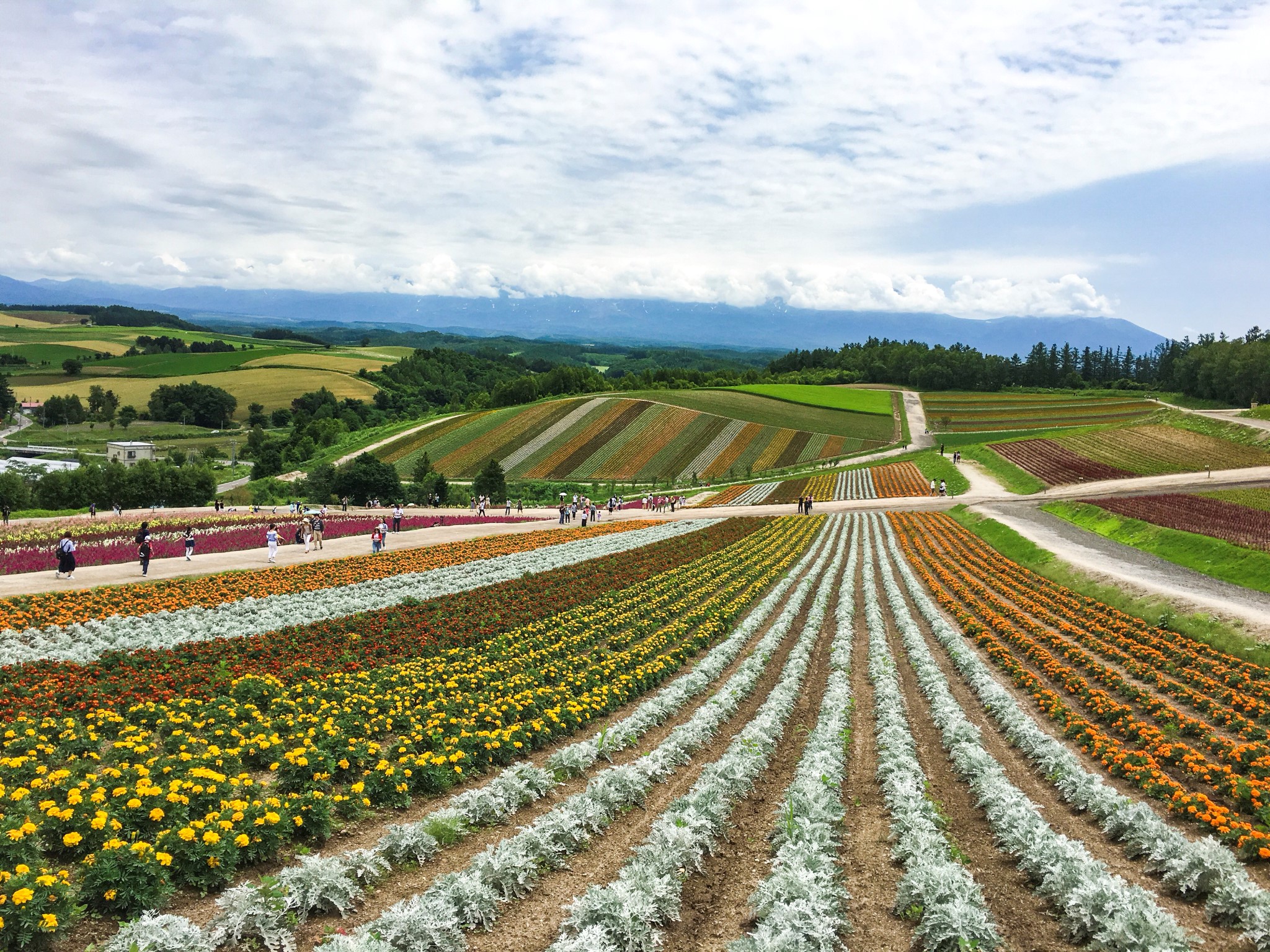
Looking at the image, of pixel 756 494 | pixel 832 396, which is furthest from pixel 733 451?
pixel 832 396

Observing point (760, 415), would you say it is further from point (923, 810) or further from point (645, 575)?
point (923, 810)

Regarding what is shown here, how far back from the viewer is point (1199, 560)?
96.2 ft

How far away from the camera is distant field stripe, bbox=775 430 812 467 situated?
89188 mm

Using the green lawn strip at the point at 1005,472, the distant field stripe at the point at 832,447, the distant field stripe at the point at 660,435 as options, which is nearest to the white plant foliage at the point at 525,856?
the green lawn strip at the point at 1005,472

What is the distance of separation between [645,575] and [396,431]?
3685 inches

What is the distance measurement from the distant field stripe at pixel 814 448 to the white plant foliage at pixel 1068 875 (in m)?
78.5

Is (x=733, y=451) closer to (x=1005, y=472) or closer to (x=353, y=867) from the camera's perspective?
(x=1005, y=472)

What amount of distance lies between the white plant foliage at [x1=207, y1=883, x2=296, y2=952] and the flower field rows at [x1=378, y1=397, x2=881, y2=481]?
253 ft

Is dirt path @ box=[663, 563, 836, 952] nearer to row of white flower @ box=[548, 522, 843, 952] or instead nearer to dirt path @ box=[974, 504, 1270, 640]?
row of white flower @ box=[548, 522, 843, 952]

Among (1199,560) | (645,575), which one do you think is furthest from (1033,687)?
(1199,560)

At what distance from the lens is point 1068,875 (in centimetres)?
793

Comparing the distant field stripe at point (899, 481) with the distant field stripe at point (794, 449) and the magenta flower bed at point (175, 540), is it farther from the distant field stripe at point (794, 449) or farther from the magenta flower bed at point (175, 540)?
the magenta flower bed at point (175, 540)

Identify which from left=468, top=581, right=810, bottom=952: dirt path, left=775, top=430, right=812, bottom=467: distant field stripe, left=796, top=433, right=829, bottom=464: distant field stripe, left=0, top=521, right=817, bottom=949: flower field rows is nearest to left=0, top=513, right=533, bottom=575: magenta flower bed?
left=0, top=521, right=817, bottom=949: flower field rows

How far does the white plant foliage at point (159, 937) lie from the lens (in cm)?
621
